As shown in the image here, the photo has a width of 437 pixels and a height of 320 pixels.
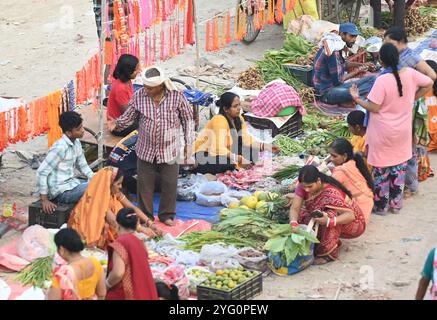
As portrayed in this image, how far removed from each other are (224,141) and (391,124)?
5.93 ft

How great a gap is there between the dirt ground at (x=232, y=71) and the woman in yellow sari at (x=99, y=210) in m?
0.79

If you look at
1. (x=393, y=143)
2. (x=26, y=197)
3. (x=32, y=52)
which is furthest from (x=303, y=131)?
(x=32, y=52)

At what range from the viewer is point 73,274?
6492 millimetres

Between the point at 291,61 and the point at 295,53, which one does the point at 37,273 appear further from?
the point at 295,53

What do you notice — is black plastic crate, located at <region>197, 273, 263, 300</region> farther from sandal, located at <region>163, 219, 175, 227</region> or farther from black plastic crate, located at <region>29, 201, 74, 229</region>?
black plastic crate, located at <region>29, 201, 74, 229</region>

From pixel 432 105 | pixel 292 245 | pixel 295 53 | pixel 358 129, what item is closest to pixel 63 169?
pixel 292 245

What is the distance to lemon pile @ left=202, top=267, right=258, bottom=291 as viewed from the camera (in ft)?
25.1

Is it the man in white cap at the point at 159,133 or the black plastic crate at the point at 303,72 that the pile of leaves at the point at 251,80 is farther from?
the man in white cap at the point at 159,133

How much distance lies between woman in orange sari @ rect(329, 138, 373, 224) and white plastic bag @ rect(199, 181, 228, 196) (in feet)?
4.37

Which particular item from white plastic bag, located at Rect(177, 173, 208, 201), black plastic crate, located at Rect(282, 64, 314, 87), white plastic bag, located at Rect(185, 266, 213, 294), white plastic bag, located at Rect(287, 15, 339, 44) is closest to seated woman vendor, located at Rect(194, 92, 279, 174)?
white plastic bag, located at Rect(177, 173, 208, 201)

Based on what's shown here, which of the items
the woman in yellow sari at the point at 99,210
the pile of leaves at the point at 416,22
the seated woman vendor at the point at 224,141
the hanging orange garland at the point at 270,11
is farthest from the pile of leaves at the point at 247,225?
the pile of leaves at the point at 416,22

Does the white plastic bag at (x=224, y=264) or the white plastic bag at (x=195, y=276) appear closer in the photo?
the white plastic bag at (x=195, y=276)

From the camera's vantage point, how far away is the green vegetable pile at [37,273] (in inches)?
311

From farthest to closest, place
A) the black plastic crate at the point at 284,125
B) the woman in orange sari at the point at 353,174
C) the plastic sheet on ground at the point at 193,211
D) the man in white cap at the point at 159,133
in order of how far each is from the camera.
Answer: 1. the black plastic crate at the point at 284,125
2. the plastic sheet on ground at the point at 193,211
3. the man in white cap at the point at 159,133
4. the woman in orange sari at the point at 353,174
